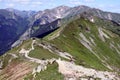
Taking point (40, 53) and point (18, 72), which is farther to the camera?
point (40, 53)

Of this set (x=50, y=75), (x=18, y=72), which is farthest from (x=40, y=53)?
(x=50, y=75)

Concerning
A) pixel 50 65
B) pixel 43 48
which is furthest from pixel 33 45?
pixel 50 65

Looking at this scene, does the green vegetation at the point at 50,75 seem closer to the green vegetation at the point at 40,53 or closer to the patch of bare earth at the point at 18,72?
the patch of bare earth at the point at 18,72

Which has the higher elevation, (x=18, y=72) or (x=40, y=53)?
(x=18, y=72)

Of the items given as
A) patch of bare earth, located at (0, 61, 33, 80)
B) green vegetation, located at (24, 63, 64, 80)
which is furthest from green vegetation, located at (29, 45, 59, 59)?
green vegetation, located at (24, 63, 64, 80)

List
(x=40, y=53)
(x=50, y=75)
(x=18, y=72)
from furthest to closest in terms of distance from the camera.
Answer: (x=40, y=53)
(x=18, y=72)
(x=50, y=75)

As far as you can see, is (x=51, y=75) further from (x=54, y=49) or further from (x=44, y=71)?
(x=54, y=49)

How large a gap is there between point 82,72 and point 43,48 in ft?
315

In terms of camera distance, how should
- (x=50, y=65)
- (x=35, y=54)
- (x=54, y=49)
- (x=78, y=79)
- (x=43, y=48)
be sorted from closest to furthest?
(x=78, y=79), (x=50, y=65), (x=35, y=54), (x=43, y=48), (x=54, y=49)

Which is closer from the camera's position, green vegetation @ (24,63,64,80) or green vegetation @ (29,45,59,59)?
green vegetation @ (24,63,64,80)

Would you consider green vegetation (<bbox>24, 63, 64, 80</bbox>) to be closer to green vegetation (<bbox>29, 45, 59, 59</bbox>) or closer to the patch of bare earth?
the patch of bare earth

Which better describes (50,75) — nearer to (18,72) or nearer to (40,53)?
(18,72)

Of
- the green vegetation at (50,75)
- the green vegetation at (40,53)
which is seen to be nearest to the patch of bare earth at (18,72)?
the green vegetation at (40,53)

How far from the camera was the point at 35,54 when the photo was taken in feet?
467
